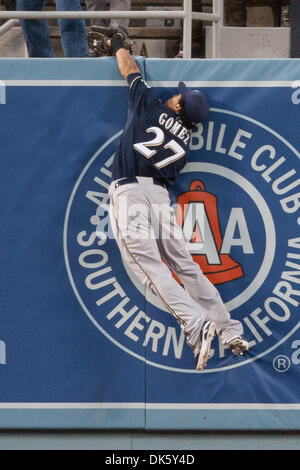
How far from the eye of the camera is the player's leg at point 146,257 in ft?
15.0

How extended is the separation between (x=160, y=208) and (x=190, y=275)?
0.48m

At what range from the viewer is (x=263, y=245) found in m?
4.81

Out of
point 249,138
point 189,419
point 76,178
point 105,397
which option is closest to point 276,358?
point 189,419

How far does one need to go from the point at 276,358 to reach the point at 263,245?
30.0 inches

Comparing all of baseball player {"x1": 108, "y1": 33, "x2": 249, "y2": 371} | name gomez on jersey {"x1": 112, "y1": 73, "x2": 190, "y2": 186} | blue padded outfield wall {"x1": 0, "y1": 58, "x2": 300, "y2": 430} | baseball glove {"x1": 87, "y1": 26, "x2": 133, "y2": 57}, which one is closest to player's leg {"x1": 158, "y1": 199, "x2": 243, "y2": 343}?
baseball player {"x1": 108, "y1": 33, "x2": 249, "y2": 371}

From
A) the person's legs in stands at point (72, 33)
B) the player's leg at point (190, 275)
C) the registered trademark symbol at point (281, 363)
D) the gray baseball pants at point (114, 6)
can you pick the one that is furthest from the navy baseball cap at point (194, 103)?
the registered trademark symbol at point (281, 363)

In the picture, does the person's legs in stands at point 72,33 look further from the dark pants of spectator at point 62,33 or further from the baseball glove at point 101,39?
A: the baseball glove at point 101,39

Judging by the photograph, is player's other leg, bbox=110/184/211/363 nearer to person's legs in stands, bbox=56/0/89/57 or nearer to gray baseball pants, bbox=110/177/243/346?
gray baseball pants, bbox=110/177/243/346

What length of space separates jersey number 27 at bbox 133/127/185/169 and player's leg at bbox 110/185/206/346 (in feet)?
A: 0.78

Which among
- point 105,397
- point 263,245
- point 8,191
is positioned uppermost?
point 8,191

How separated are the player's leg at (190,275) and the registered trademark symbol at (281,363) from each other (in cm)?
32

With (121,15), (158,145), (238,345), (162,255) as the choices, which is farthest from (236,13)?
(238,345)

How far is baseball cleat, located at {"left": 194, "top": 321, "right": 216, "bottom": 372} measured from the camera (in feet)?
14.9
